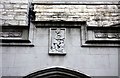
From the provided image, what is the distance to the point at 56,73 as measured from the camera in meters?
6.85

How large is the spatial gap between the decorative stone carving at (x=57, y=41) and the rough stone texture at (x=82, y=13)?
320 mm

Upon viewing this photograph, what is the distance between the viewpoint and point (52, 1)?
7.84 m

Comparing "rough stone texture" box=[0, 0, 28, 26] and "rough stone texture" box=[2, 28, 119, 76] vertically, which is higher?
"rough stone texture" box=[0, 0, 28, 26]

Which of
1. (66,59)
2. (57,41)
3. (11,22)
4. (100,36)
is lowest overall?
(66,59)

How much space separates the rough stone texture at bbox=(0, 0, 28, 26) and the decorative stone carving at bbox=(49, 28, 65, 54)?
78cm

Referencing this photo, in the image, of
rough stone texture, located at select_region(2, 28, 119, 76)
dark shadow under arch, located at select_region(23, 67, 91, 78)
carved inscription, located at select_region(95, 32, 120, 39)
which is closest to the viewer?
dark shadow under arch, located at select_region(23, 67, 91, 78)

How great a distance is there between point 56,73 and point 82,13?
1.79m

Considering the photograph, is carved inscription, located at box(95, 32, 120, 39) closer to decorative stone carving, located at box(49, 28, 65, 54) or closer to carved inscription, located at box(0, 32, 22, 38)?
decorative stone carving, located at box(49, 28, 65, 54)

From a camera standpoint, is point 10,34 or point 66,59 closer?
point 66,59

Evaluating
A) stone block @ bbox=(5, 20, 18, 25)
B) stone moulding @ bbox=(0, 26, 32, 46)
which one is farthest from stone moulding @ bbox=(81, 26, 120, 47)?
stone block @ bbox=(5, 20, 18, 25)

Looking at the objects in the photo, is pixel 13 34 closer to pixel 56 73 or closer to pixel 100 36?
pixel 56 73

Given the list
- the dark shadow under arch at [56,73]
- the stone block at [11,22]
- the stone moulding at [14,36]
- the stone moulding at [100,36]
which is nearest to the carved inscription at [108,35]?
the stone moulding at [100,36]

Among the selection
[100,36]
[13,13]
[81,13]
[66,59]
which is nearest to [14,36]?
[13,13]

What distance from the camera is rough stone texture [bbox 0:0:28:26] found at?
24.5ft
